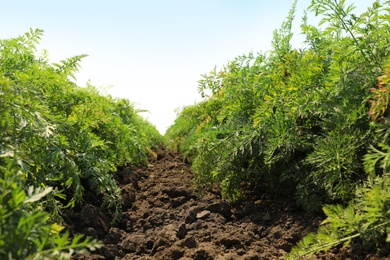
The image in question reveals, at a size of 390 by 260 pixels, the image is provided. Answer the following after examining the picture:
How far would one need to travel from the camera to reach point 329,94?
3379 millimetres

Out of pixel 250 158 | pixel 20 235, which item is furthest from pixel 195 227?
pixel 20 235

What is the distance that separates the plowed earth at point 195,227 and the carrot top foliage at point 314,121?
159 mm

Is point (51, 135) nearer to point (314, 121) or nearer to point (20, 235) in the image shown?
point (20, 235)

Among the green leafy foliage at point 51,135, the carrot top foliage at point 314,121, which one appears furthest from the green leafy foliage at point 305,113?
the green leafy foliage at point 51,135

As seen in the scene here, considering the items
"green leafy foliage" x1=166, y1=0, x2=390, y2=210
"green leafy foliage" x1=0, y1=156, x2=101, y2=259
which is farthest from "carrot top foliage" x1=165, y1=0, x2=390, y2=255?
"green leafy foliage" x1=0, y1=156, x2=101, y2=259

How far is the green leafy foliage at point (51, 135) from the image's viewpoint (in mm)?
2246

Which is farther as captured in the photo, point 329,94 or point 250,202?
point 250,202

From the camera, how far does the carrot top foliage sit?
287 cm

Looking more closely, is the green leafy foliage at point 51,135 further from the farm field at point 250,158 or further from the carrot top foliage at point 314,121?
the carrot top foliage at point 314,121

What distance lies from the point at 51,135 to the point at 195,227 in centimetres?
129

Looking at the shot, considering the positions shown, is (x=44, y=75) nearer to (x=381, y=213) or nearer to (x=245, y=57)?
(x=245, y=57)

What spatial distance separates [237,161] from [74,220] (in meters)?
1.48

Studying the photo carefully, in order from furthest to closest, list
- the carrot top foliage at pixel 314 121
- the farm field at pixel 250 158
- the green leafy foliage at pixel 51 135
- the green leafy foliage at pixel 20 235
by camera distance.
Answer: the carrot top foliage at pixel 314 121, the farm field at pixel 250 158, the green leafy foliage at pixel 51 135, the green leafy foliage at pixel 20 235

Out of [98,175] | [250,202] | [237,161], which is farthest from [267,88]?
[98,175]
